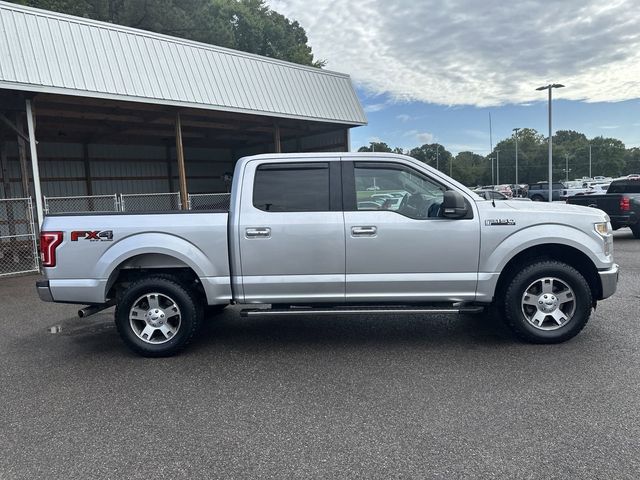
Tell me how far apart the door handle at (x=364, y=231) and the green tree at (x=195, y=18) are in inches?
1113

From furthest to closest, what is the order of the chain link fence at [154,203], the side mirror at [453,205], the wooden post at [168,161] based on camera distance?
the wooden post at [168,161] → the chain link fence at [154,203] → the side mirror at [453,205]

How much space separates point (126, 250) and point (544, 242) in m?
4.35

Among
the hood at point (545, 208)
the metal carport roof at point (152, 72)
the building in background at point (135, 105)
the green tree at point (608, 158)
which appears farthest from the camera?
the green tree at point (608, 158)

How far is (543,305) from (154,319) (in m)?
4.14

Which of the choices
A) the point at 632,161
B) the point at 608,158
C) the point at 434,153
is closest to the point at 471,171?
the point at 434,153

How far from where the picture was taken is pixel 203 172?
24.8 meters

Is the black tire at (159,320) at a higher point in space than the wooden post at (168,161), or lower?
lower

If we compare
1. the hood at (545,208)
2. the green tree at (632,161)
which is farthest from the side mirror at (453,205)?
the green tree at (632,161)

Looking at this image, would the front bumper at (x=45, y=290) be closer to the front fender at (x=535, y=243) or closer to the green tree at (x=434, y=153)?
the front fender at (x=535, y=243)

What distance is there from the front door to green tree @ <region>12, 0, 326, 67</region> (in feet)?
92.6

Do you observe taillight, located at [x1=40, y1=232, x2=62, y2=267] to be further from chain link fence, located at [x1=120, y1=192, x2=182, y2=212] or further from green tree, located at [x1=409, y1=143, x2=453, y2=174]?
green tree, located at [x1=409, y1=143, x2=453, y2=174]

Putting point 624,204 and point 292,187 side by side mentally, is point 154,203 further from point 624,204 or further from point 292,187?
point 624,204

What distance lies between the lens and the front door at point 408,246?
4.89 metres

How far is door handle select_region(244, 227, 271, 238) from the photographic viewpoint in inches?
194
